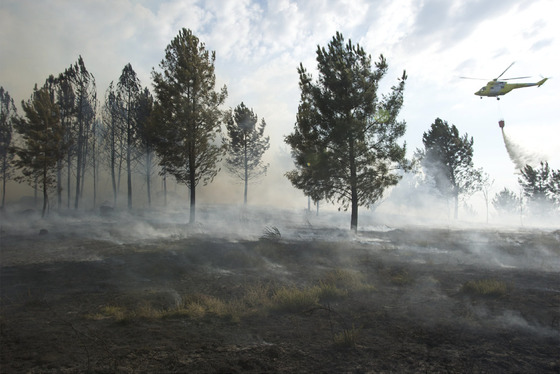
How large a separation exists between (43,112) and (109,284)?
72.6 feet

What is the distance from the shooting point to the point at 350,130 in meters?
18.4

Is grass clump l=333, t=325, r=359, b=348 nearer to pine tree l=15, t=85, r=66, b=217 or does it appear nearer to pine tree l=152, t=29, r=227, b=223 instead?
pine tree l=152, t=29, r=227, b=223

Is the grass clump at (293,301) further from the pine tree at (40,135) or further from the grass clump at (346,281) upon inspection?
the pine tree at (40,135)

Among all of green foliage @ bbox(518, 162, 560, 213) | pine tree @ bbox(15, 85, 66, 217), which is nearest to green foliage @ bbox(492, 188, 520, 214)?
green foliage @ bbox(518, 162, 560, 213)

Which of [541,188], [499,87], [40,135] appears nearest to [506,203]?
[541,188]

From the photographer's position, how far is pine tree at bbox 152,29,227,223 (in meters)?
20.2

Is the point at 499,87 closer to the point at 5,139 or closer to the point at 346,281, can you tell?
the point at 346,281

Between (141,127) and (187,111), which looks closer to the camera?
(187,111)

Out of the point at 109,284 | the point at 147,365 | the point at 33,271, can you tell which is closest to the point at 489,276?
the point at 147,365

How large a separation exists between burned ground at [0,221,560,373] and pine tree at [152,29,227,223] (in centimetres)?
1001

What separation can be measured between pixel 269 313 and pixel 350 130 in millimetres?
14181

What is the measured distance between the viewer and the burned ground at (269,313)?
419 centimetres

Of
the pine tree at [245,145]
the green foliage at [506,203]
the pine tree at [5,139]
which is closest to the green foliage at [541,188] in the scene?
the green foliage at [506,203]

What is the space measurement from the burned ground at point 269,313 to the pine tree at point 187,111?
10.0 meters
